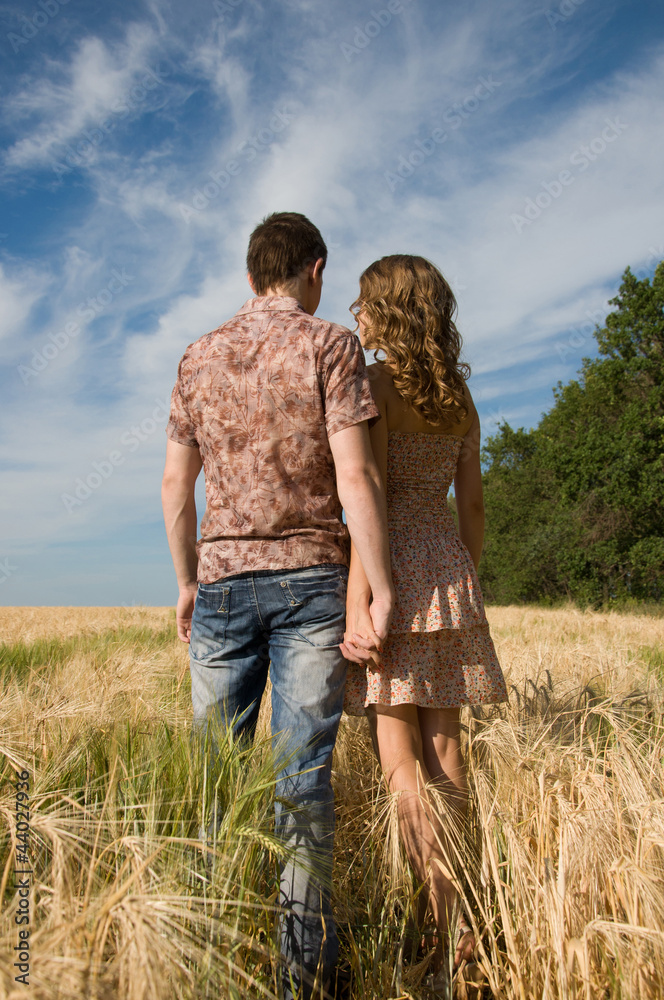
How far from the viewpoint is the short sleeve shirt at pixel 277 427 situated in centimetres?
179

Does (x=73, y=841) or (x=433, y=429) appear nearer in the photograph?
(x=73, y=841)

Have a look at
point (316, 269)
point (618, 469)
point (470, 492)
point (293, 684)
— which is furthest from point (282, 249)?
point (618, 469)

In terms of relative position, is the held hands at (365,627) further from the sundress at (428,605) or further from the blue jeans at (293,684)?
the sundress at (428,605)

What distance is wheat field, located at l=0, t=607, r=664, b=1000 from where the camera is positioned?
3.25ft

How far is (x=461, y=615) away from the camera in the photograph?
80.6 inches

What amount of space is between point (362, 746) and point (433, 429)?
165cm

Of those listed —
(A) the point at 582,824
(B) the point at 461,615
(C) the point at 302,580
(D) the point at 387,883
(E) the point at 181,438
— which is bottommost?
(D) the point at 387,883

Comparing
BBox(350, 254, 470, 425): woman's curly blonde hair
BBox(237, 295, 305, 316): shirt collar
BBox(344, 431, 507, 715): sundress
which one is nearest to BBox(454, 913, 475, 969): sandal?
BBox(344, 431, 507, 715): sundress

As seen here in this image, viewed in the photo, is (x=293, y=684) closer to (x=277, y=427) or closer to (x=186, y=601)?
(x=186, y=601)

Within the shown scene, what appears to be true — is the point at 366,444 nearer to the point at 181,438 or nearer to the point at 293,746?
the point at 181,438

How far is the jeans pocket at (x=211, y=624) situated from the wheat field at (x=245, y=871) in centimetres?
21

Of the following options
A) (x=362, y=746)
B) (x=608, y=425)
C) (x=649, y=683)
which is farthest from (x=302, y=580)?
(x=608, y=425)

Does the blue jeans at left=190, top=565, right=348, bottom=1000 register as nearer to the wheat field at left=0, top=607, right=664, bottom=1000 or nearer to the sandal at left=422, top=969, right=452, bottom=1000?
the wheat field at left=0, top=607, right=664, bottom=1000

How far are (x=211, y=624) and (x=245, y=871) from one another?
0.66 meters
